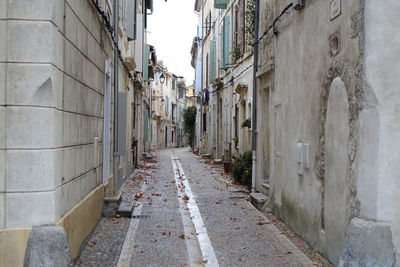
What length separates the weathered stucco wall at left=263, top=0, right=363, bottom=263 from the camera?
4.76 meters

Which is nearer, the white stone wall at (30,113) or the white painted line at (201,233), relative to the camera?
the white stone wall at (30,113)

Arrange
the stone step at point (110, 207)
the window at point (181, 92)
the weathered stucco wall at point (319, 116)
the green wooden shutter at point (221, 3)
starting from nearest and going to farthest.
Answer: the weathered stucco wall at point (319, 116)
the stone step at point (110, 207)
the green wooden shutter at point (221, 3)
the window at point (181, 92)

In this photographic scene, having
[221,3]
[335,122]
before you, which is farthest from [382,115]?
[221,3]

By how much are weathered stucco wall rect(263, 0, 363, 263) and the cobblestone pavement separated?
491 mm

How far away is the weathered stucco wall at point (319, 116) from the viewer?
15.6ft

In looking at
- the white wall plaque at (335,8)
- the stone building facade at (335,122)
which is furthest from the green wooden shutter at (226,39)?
the white wall plaque at (335,8)

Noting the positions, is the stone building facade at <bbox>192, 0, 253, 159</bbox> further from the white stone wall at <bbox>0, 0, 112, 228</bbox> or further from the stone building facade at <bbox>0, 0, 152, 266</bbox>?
the white stone wall at <bbox>0, 0, 112, 228</bbox>

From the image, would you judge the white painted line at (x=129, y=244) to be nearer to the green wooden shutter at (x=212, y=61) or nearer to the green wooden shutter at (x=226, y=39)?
the green wooden shutter at (x=226, y=39)

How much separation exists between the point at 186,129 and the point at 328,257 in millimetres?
34636

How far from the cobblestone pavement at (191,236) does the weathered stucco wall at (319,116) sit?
491 mm

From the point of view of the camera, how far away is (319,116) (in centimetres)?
583

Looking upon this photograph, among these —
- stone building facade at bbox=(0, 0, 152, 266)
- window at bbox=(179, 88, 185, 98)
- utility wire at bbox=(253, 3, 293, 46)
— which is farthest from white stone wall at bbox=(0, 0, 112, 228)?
window at bbox=(179, 88, 185, 98)

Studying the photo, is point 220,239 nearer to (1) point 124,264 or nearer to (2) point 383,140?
(1) point 124,264

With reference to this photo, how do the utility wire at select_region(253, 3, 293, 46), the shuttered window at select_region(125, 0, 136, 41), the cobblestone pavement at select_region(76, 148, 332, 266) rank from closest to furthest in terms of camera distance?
1. the cobblestone pavement at select_region(76, 148, 332, 266)
2. the utility wire at select_region(253, 3, 293, 46)
3. the shuttered window at select_region(125, 0, 136, 41)
